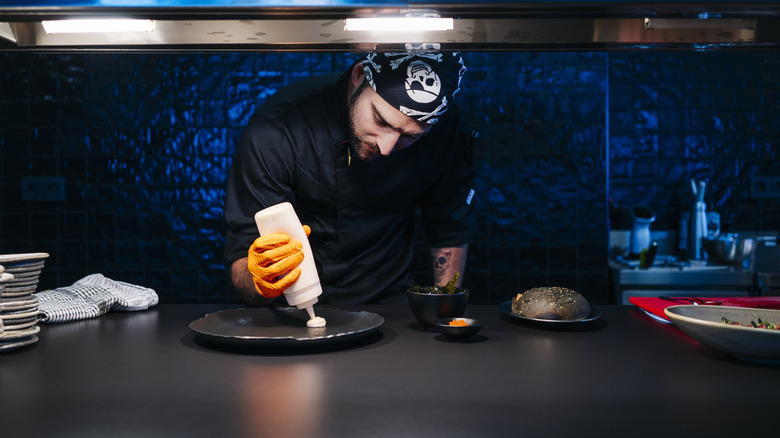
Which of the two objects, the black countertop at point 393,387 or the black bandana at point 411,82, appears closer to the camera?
the black countertop at point 393,387

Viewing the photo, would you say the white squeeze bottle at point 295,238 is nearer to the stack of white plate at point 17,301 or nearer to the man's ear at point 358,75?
the stack of white plate at point 17,301

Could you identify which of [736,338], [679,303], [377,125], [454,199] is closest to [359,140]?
[377,125]

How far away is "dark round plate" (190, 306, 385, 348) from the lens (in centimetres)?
118

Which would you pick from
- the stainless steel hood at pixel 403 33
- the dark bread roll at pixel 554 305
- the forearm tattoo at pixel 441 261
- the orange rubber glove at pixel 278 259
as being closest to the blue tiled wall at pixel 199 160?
the forearm tattoo at pixel 441 261

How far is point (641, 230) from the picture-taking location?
3285 millimetres

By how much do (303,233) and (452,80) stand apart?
728 millimetres

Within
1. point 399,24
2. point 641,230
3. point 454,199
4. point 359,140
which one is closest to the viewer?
point 399,24

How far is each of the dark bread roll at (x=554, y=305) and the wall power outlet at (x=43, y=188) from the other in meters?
2.58

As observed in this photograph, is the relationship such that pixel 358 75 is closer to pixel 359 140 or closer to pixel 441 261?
pixel 359 140

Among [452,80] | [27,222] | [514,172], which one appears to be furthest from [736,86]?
[27,222]

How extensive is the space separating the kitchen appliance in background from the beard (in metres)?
1.86

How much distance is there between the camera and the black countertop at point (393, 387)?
831 millimetres

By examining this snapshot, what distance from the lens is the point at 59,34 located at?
1.48 m

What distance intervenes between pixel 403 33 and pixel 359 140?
55cm
